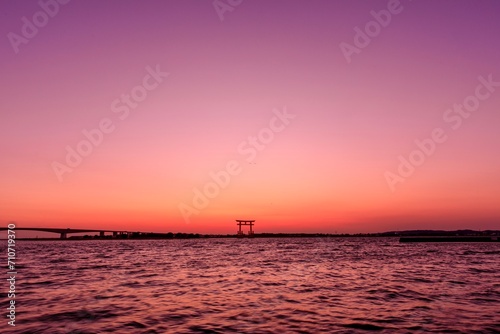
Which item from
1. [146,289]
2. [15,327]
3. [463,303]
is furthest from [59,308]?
[463,303]

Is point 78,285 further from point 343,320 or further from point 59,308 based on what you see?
point 343,320

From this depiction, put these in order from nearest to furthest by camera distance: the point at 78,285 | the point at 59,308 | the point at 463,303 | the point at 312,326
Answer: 1. the point at 312,326
2. the point at 59,308
3. the point at 463,303
4. the point at 78,285

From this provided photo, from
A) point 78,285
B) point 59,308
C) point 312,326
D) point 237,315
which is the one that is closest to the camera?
point 312,326

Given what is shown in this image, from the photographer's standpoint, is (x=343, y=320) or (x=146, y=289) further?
(x=146, y=289)

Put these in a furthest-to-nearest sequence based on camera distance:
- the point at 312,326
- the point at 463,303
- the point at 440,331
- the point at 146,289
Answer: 1. the point at 146,289
2. the point at 463,303
3. the point at 312,326
4. the point at 440,331

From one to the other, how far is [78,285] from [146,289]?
16.5 feet

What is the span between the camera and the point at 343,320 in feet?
50.3

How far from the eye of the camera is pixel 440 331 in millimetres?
13547

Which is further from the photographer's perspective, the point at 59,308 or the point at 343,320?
the point at 59,308

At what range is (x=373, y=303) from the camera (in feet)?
61.9

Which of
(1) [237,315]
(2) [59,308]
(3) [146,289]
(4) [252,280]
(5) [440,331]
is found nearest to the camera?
(5) [440,331]

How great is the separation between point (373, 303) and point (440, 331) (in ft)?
17.8

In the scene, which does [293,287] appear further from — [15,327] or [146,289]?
[15,327]

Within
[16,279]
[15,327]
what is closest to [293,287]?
[15,327]
